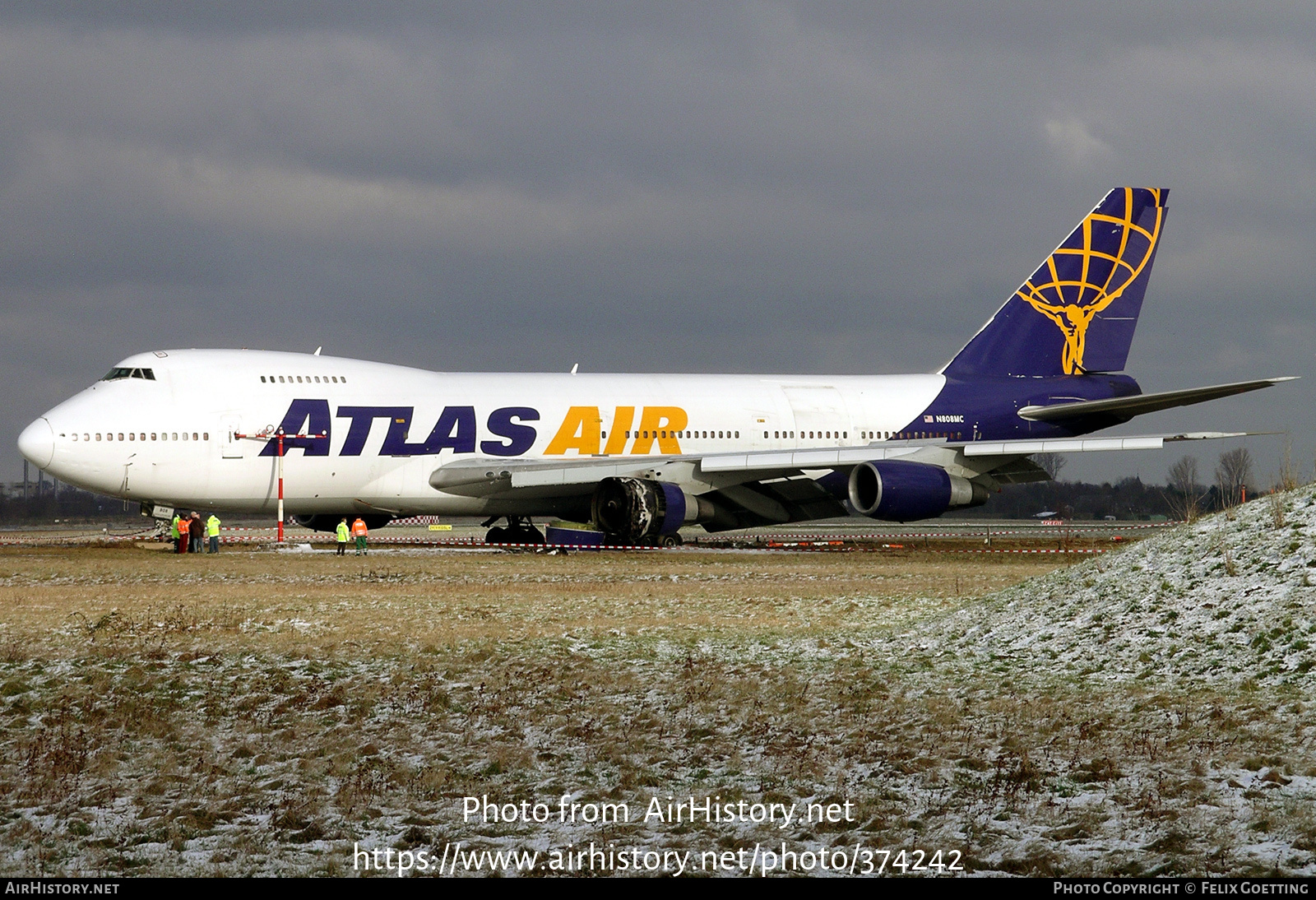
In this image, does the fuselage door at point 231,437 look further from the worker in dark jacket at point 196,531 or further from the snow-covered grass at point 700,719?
the snow-covered grass at point 700,719

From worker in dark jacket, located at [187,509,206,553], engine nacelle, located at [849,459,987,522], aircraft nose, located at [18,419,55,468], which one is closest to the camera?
aircraft nose, located at [18,419,55,468]

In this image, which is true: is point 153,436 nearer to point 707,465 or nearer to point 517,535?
point 517,535

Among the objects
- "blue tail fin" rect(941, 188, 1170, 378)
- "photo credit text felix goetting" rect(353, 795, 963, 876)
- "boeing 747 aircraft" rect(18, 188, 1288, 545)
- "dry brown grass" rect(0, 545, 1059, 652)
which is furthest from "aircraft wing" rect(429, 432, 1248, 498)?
"photo credit text felix goetting" rect(353, 795, 963, 876)

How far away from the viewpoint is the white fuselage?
1064 inches

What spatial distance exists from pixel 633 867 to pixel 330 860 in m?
1.47

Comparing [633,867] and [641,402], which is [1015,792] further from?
[641,402]

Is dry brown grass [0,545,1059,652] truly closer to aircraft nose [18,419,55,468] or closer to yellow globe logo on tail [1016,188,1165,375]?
aircraft nose [18,419,55,468]

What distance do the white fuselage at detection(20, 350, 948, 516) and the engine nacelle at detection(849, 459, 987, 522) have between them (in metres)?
4.54

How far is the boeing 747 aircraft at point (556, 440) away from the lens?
2747 centimetres

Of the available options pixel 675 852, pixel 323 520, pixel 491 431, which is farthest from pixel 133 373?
pixel 675 852

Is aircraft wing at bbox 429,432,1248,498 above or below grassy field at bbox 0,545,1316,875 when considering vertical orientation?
above

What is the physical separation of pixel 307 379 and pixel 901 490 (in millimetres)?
13039

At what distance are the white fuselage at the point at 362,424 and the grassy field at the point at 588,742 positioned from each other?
11776 mm

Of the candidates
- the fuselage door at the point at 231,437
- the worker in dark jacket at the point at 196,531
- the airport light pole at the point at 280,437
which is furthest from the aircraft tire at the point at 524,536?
the fuselage door at the point at 231,437
